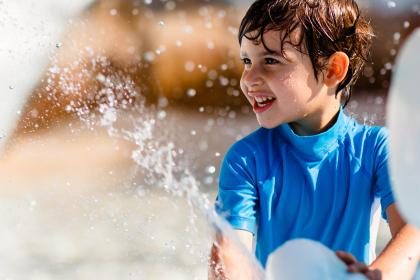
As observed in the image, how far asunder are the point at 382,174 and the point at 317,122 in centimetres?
18

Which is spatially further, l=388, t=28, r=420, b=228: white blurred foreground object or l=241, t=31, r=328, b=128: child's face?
l=241, t=31, r=328, b=128: child's face

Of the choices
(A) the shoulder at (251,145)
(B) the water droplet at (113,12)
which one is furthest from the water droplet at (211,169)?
(A) the shoulder at (251,145)

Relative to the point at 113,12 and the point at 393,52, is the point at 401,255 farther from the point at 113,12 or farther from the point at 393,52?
the point at 393,52

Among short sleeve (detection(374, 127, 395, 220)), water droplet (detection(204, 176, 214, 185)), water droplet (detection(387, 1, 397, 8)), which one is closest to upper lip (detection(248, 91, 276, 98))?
short sleeve (detection(374, 127, 395, 220))

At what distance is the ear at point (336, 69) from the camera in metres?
1.50

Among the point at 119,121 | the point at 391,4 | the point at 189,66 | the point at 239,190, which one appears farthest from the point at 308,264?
the point at 391,4

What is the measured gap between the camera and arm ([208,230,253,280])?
4.38 feet

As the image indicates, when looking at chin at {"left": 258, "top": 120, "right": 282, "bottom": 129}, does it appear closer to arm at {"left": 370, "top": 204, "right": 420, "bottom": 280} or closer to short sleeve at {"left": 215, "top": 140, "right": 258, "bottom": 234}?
short sleeve at {"left": 215, "top": 140, "right": 258, "bottom": 234}

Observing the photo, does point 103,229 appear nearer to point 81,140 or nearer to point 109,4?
point 81,140

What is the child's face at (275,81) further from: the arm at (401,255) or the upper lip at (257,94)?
the arm at (401,255)

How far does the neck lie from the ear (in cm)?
5

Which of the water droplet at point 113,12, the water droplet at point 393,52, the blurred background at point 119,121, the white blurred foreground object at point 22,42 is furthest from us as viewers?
the water droplet at point 393,52

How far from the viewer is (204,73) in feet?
16.1

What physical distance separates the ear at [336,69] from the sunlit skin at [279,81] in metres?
0.03
